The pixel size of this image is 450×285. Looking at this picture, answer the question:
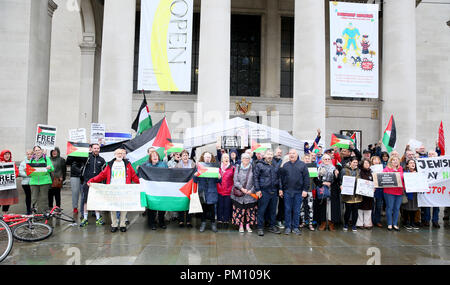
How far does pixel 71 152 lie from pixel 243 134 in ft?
16.8

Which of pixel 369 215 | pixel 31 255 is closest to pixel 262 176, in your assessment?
pixel 369 215

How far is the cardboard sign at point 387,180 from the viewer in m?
8.48

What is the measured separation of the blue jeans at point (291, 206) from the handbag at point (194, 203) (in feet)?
7.10

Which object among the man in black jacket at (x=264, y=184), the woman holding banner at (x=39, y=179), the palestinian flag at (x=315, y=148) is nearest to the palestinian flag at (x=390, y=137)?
the palestinian flag at (x=315, y=148)

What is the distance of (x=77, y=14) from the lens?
2272 centimetres

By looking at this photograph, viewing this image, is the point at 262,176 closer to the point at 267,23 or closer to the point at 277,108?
the point at 277,108

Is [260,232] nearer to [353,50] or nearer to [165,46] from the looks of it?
[165,46]

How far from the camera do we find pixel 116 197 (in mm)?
7742

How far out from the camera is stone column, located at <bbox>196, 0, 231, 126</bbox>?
13297 millimetres

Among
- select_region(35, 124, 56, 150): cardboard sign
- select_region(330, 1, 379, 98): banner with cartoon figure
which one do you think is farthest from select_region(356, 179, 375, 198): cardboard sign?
select_region(35, 124, 56, 150): cardboard sign

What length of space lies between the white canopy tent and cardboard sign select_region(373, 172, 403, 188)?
3.17 metres

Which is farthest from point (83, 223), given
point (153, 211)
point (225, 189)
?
point (225, 189)

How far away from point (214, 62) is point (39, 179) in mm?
8020

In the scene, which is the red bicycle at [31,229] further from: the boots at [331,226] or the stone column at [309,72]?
the stone column at [309,72]
